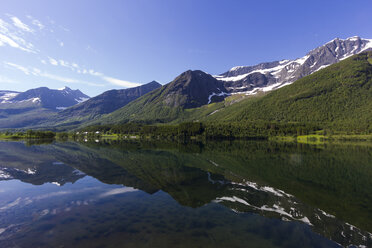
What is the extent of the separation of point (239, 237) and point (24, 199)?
2755 cm

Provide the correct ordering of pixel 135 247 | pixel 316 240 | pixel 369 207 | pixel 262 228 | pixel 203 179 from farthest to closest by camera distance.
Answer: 1. pixel 203 179
2. pixel 369 207
3. pixel 262 228
4. pixel 316 240
5. pixel 135 247

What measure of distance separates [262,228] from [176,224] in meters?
7.98

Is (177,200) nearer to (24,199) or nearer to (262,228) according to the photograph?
(262,228)

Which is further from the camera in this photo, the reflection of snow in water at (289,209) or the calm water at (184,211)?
the reflection of snow in water at (289,209)

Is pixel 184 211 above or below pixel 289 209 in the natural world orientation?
above

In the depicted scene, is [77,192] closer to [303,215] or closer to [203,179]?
[203,179]

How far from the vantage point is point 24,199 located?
25.5m

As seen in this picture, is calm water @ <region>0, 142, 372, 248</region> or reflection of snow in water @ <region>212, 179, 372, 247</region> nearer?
calm water @ <region>0, 142, 372, 248</region>

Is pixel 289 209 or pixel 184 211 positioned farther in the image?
pixel 289 209

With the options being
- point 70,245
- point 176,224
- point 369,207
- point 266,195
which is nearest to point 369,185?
point 369,207

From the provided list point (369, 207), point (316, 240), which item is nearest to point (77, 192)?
point (316, 240)

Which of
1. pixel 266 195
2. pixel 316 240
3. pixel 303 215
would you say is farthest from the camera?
pixel 266 195

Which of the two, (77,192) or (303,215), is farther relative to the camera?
(77,192)

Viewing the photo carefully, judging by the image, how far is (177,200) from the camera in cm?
2520
